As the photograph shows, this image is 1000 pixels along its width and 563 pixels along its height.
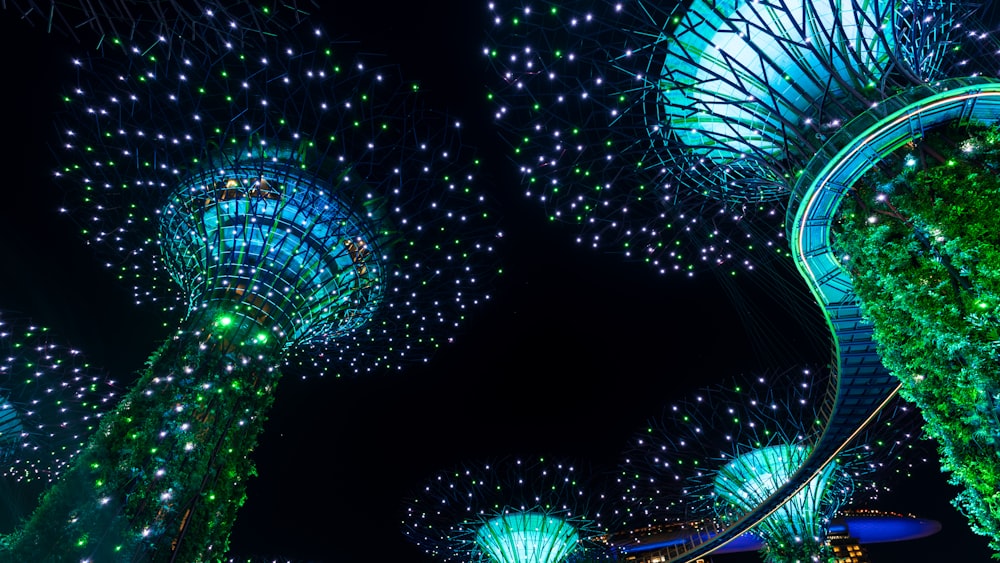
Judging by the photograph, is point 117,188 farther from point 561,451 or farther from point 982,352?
point 561,451

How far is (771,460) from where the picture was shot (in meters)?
20.6

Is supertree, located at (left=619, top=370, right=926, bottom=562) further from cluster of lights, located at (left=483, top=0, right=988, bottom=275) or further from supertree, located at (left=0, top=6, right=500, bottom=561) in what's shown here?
supertree, located at (left=0, top=6, right=500, bottom=561)

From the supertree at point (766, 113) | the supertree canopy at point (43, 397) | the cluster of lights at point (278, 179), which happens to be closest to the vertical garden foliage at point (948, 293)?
the supertree at point (766, 113)

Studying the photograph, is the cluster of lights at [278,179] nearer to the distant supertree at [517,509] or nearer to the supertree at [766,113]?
the supertree at [766,113]

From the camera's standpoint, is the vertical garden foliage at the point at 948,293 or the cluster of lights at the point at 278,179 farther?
the cluster of lights at the point at 278,179

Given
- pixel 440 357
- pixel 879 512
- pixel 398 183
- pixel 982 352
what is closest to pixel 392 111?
pixel 398 183

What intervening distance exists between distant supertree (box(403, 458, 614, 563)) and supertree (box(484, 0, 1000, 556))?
10721 mm

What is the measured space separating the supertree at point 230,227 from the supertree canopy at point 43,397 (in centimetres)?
479

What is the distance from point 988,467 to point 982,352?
4.51 feet

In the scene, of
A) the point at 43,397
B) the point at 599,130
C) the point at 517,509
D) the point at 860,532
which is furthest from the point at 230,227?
the point at 860,532

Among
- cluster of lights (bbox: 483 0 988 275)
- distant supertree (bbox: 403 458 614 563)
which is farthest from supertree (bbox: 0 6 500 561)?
distant supertree (bbox: 403 458 614 563)

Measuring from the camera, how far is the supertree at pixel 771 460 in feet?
63.3

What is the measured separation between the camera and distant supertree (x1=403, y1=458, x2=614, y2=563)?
22.7 metres

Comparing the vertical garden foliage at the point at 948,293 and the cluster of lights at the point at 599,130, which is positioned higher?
the cluster of lights at the point at 599,130
